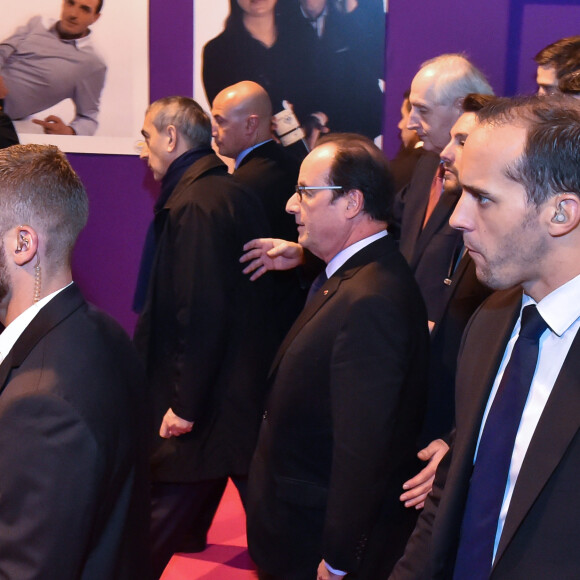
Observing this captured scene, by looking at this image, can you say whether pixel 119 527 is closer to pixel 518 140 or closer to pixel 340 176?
pixel 518 140

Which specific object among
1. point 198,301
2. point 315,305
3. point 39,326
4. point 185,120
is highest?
point 185,120

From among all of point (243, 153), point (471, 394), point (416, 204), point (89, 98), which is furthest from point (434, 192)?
point (89, 98)

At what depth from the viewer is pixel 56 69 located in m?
5.17

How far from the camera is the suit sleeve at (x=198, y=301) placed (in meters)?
3.03

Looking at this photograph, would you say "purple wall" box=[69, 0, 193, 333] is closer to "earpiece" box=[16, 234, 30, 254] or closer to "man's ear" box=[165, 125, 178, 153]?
"man's ear" box=[165, 125, 178, 153]

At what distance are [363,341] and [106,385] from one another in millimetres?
812

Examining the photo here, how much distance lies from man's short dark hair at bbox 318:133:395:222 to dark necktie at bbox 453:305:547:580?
101cm

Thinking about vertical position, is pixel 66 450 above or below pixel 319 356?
above

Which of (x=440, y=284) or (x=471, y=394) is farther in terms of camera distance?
(x=440, y=284)

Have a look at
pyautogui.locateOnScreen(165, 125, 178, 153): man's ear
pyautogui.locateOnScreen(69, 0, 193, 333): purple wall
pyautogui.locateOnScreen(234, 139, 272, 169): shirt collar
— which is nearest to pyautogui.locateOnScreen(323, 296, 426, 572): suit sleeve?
pyautogui.locateOnScreen(165, 125, 178, 153): man's ear

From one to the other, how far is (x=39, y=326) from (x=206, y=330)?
4.88ft

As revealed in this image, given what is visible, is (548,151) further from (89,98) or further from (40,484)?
(89,98)

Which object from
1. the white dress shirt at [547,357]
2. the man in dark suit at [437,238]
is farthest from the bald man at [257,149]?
the white dress shirt at [547,357]

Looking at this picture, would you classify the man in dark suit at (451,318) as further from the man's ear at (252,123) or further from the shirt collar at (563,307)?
the man's ear at (252,123)
